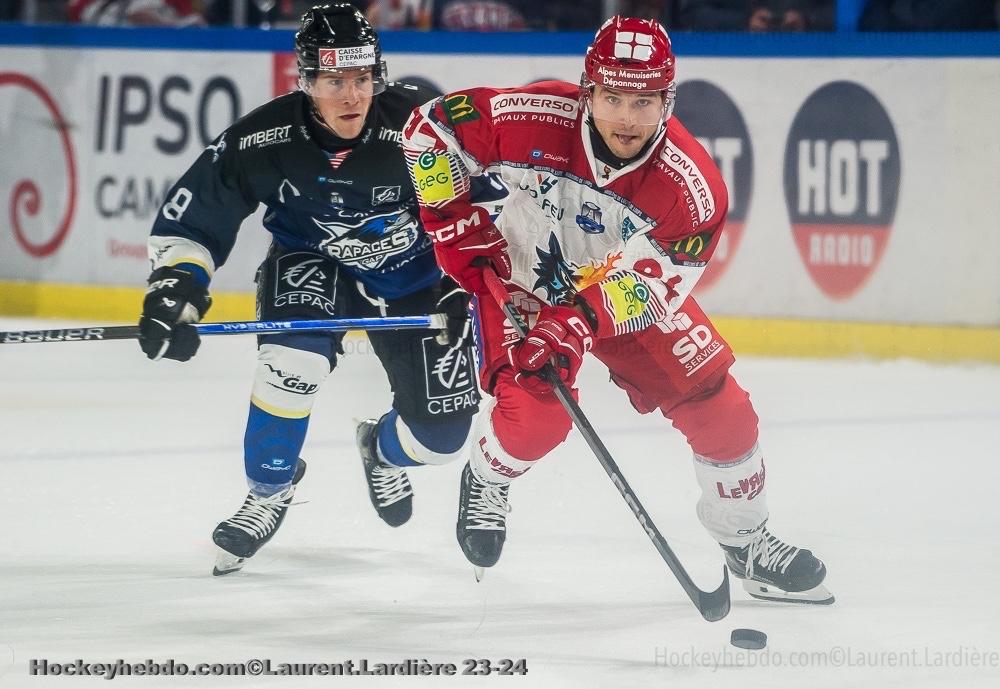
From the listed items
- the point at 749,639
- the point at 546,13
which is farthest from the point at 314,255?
the point at 546,13

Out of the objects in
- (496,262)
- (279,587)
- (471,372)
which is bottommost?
(279,587)

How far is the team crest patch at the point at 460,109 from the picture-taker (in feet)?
11.0

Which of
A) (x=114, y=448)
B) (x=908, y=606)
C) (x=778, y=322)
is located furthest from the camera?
(x=778, y=322)

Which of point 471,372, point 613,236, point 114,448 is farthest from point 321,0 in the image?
point 613,236

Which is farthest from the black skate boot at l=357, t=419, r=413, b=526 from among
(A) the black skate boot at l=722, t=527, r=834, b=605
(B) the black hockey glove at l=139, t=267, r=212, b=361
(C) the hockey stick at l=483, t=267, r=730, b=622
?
(A) the black skate boot at l=722, t=527, r=834, b=605

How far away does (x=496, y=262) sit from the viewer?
3.44 m

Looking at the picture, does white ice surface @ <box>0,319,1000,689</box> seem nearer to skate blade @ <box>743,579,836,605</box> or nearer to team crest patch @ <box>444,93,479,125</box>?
skate blade @ <box>743,579,836,605</box>

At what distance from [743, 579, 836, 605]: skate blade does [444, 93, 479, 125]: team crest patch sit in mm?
1164

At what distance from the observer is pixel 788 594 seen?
333cm

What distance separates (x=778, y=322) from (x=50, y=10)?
388cm

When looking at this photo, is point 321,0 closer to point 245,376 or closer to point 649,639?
point 245,376

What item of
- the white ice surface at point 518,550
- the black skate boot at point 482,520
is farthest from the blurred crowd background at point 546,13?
the black skate boot at point 482,520

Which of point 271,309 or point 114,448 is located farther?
point 114,448

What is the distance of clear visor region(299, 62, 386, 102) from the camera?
353 cm
